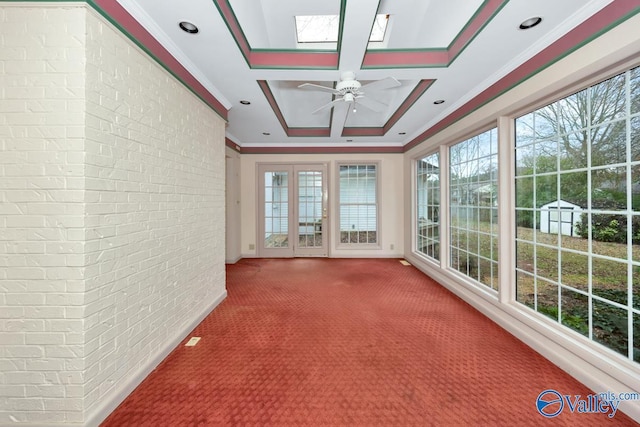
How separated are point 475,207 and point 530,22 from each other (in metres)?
1.95

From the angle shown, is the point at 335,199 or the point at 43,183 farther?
the point at 335,199

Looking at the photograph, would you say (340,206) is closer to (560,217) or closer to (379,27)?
(379,27)

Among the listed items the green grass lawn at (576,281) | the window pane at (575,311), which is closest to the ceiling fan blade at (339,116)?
the green grass lawn at (576,281)

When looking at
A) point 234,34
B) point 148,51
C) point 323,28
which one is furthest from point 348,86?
point 148,51

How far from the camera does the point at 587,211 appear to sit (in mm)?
1788

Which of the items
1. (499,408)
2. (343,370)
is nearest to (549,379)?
(499,408)

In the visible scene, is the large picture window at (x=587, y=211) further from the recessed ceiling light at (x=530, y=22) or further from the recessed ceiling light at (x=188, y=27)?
the recessed ceiling light at (x=188, y=27)

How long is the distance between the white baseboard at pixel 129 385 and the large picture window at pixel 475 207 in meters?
3.35

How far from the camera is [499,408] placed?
1.51 m

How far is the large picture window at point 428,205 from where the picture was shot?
4.13 metres

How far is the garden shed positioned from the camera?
1.90 metres

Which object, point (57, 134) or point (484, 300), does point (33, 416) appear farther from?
point (484, 300)

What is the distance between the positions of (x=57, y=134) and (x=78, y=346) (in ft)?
3.86

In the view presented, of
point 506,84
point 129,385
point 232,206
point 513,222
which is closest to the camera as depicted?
point 129,385
